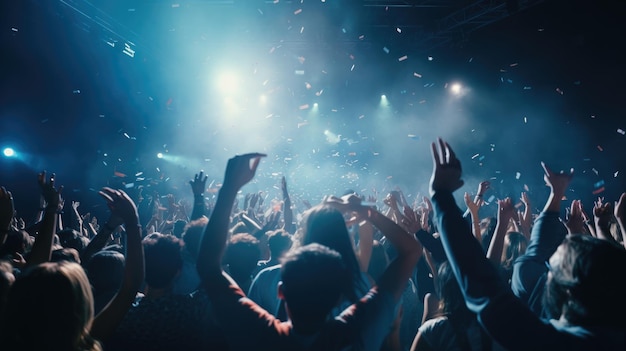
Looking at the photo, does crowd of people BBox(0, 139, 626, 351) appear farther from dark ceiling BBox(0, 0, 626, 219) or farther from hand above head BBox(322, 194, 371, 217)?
dark ceiling BBox(0, 0, 626, 219)

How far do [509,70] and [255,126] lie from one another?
428 inches

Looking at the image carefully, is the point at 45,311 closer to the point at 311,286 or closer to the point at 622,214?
the point at 311,286

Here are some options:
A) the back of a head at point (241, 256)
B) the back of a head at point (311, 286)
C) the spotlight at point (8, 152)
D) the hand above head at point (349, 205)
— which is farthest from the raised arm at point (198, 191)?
the spotlight at point (8, 152)

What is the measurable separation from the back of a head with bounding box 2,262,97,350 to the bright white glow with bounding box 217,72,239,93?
43.8 feet

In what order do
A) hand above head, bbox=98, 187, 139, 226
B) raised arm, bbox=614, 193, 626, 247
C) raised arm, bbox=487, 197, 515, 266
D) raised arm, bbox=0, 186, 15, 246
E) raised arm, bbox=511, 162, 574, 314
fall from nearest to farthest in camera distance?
hand above head, bbox=98, 187, 139, 226 → raised arm, bbox=511, 162, 574, 314 → raised arm, bbox=0, 186, 15, 246 → raised arm, bbox=614, 193, 626, 247 → raised arm, bbox=487, 197, 515, 266

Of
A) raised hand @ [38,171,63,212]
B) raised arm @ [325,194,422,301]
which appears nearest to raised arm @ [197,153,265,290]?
raised arm @ [325,194,422,301]

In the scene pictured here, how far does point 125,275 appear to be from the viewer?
1809 mm

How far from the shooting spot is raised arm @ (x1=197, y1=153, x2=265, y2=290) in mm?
1367

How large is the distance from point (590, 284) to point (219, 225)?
4.45 ft

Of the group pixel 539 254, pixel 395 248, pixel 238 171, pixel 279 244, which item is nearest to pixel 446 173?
pixel 395 248

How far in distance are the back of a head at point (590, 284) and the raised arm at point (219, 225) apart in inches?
49.8

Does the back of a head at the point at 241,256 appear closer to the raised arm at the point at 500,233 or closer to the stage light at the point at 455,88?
the raised arm at the point at 500,233

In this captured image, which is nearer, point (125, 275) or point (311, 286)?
point (311, 286)

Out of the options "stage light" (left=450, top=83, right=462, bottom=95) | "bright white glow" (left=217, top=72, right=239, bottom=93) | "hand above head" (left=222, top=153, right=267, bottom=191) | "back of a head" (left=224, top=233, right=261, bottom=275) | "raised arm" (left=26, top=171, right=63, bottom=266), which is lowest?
"back of a head" (left=224, top=233, right=261, bottom=275)
